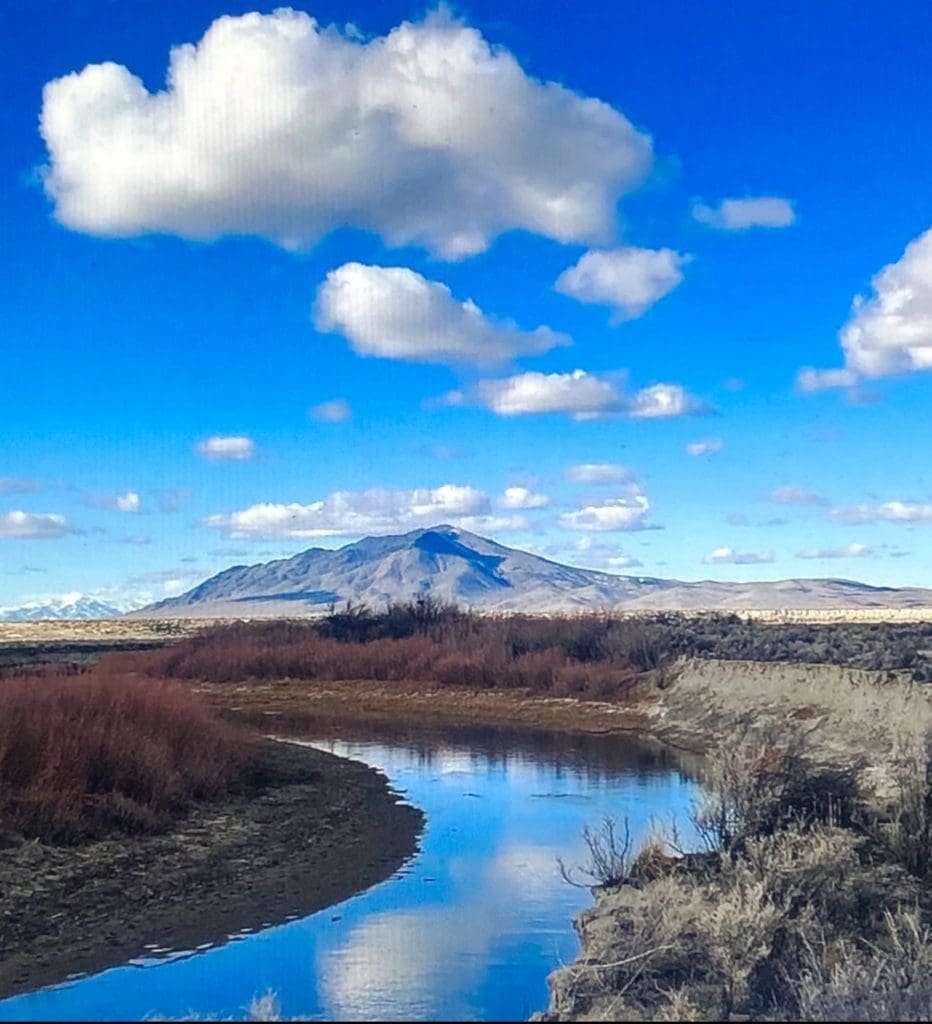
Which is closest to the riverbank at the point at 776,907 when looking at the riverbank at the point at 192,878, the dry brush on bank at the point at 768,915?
the dry brush on bank at the point at 768,915

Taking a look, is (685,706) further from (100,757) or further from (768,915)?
(768,915)

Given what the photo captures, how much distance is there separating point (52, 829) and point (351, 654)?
4091cm

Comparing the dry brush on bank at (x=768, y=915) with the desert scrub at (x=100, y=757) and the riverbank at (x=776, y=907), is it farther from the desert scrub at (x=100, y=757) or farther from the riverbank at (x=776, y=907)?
the desert scrub at (x=100, y=757)

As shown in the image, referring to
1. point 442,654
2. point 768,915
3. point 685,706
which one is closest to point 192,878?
point 768,915

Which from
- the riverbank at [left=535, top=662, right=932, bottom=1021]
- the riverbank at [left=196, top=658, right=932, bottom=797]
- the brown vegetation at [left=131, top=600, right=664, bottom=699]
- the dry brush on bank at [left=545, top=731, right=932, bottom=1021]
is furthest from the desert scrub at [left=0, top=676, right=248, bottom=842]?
the brown vegetation at [left=131, top=600, right=664, bottom=699]

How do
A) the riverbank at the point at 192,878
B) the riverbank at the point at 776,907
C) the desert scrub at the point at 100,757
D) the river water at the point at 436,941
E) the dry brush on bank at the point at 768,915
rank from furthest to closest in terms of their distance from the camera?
the desert scrub at the point at 100,757, the riverbank at the point at 192,878, the river water at the point at 436,941, the riverbank at the point at 776,907, the dry brush on bank at the point at 768,915

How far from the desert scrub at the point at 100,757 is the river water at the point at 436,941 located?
4697 millimetres

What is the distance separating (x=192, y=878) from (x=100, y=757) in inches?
167

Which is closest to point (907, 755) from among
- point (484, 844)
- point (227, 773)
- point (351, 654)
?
point (484, 844)

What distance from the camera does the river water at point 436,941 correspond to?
13.2 metres

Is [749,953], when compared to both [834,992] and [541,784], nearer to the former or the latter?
[834,992]

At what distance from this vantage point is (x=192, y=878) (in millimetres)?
19828

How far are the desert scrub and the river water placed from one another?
185 inches

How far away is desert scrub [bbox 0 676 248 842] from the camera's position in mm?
20703
